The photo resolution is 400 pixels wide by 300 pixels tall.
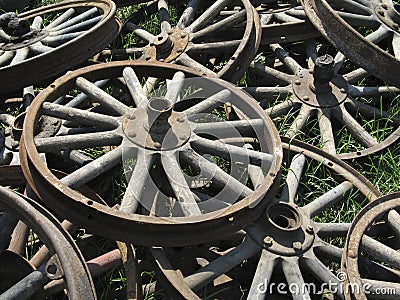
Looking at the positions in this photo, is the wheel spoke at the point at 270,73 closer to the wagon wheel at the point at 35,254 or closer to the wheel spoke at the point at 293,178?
the wheel spoke at the point at 293,178

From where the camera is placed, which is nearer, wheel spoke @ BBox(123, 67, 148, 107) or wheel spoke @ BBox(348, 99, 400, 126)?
wheel spoke @ BBox(123, 67, 148, 107)

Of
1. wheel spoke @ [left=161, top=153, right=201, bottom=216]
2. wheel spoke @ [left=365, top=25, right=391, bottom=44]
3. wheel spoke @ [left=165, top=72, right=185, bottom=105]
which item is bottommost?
wheel spoke @ [left=161, top=153, right=201, bottom=216]

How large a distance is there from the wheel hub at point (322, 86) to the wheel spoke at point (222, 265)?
0.96 metres

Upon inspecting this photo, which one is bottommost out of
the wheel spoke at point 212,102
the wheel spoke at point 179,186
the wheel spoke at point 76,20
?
the wheel spoke at point 179,186

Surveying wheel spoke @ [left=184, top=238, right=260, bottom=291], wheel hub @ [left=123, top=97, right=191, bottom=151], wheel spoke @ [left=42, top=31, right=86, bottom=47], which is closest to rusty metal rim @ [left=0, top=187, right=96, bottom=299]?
wheel spoke @ [left=184, top=238, right=260, bottom=291]

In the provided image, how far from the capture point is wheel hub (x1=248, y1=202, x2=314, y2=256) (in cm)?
181

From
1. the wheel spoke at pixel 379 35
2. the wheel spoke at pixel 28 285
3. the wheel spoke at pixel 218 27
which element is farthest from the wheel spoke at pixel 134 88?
the wheel spoke at pixel 379 35

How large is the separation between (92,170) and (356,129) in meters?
1.24

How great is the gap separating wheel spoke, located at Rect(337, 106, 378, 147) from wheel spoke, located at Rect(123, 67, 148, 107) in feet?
3.15

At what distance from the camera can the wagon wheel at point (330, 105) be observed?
7.91 ft

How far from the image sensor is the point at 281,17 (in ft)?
9.50

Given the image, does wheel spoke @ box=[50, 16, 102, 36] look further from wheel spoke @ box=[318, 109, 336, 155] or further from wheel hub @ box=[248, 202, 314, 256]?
wheel hub @ box=[248, 202, 314, 256]

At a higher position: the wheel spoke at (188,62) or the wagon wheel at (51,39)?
the wagon wheel at (51,39)

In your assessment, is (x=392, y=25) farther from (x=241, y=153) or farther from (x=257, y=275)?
(x=257, y=275)
